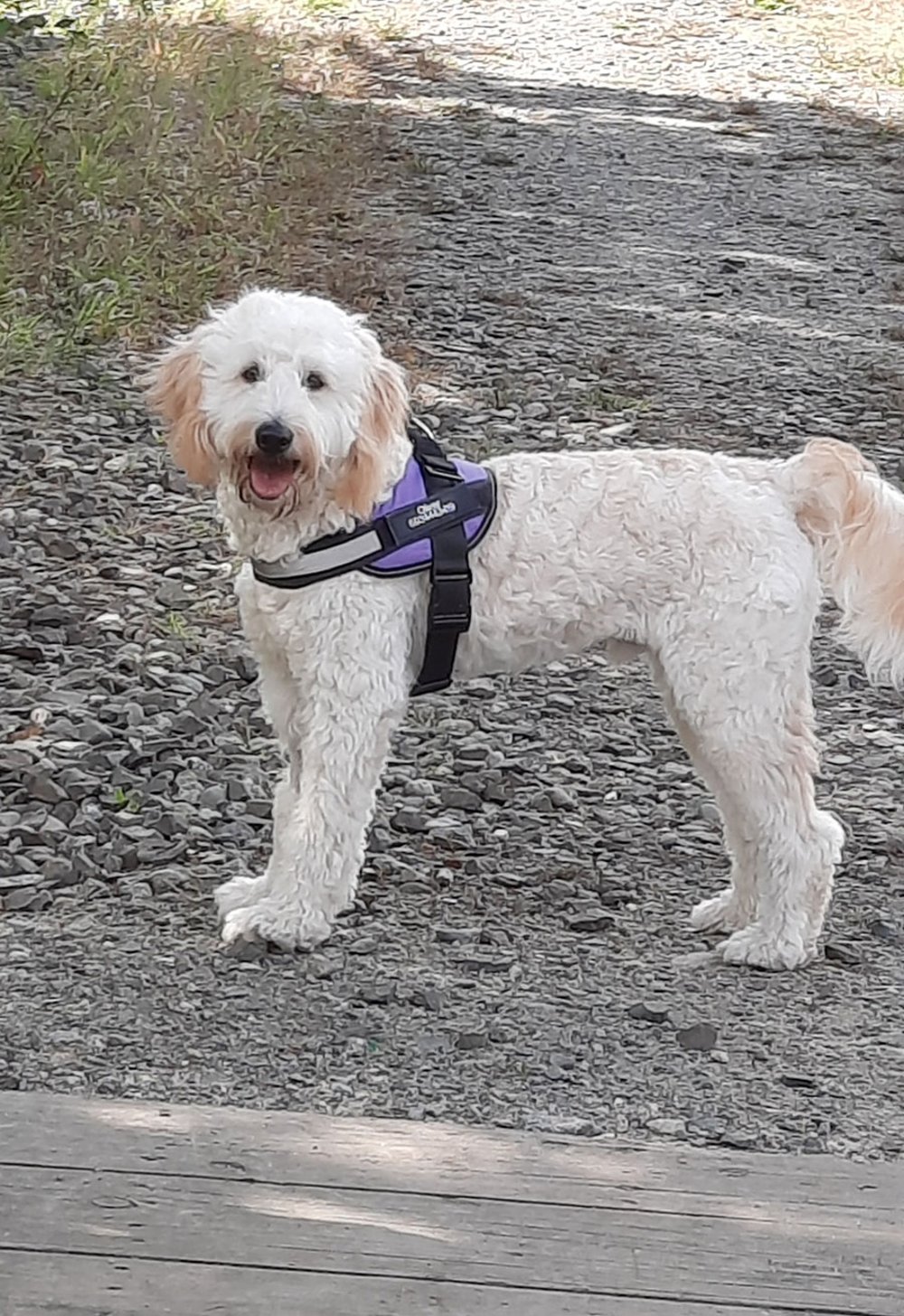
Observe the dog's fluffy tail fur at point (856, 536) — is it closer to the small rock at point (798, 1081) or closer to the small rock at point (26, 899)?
the small rock at point (798, 1081)

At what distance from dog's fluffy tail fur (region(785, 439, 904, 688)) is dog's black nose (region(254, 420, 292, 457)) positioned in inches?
43.9

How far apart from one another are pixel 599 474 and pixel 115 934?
1495 mm

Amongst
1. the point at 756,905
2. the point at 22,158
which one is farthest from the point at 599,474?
A: the point at 22,158

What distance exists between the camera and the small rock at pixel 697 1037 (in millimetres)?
4133

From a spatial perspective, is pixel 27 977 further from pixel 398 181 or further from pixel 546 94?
pixel 546 94

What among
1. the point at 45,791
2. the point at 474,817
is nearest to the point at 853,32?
the point at 474,817

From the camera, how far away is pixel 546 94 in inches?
667

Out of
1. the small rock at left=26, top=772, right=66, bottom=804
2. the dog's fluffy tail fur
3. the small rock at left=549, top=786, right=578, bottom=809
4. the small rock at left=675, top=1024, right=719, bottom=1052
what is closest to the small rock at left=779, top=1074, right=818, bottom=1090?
the small rock at left=675, top=1024, right=719, bottom=1052

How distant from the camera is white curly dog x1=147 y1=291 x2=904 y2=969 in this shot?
4.40 meters

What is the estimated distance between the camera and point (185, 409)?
14.6ft

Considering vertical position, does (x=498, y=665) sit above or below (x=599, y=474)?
below

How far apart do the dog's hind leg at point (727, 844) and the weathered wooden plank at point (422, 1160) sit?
1.63m

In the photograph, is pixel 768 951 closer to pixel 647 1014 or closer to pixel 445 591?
pixel 647 1014

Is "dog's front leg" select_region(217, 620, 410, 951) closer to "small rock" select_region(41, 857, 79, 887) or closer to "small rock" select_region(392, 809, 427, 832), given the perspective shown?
"small rock" select_region(41, 857, 79, 887)
